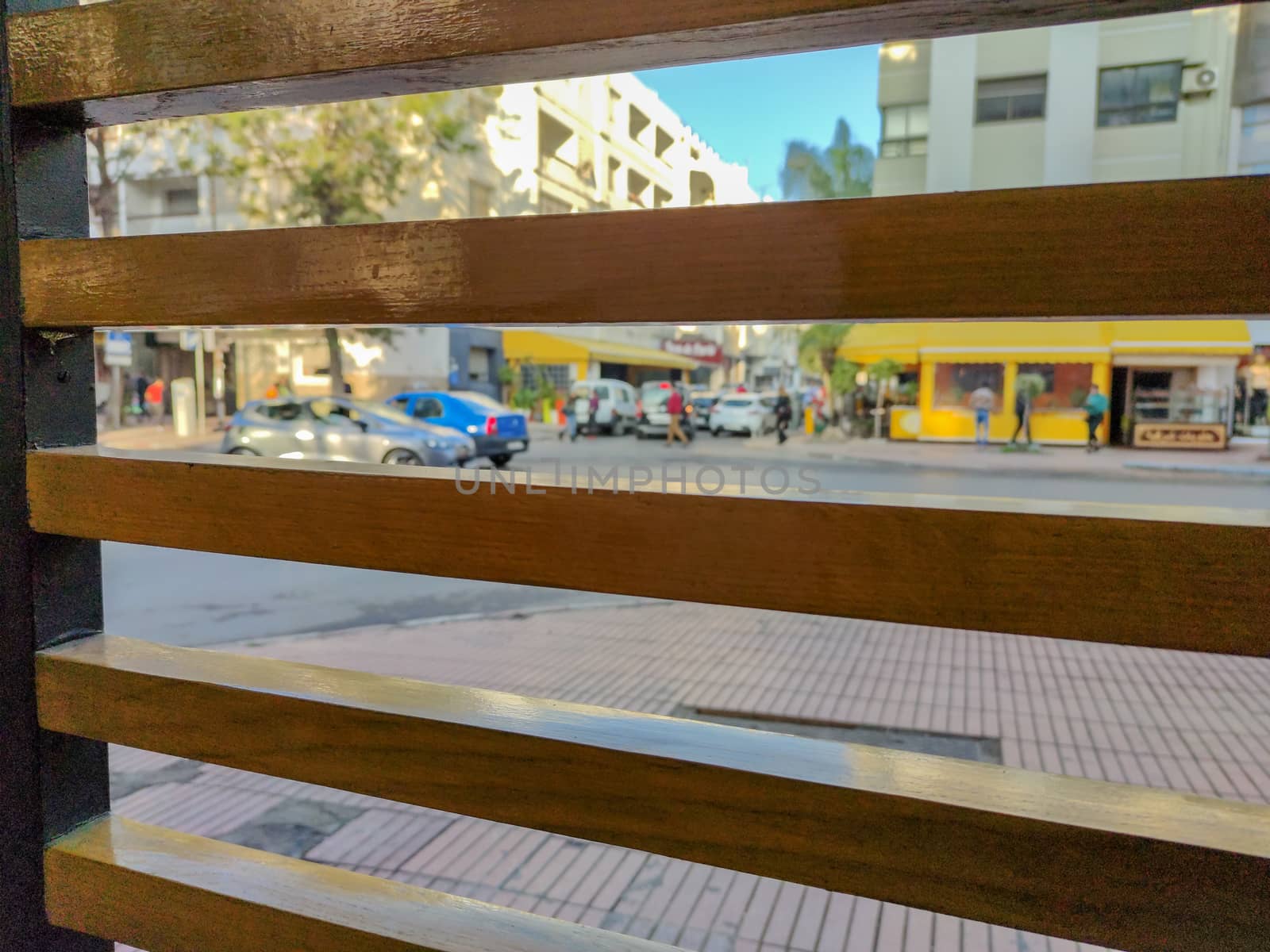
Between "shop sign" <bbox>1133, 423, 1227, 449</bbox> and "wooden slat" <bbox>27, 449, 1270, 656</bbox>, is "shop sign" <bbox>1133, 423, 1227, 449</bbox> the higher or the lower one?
the lower one

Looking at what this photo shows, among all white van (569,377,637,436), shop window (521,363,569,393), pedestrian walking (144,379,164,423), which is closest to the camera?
white van (569,377,637,436)

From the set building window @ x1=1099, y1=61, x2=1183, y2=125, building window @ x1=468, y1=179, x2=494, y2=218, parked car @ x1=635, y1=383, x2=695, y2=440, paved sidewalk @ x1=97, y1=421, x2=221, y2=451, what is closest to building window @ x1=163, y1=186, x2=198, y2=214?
paved sidewalk @ x1=97, y1=421, x2=221, y2=451

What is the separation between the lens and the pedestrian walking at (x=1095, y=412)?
66.0ft

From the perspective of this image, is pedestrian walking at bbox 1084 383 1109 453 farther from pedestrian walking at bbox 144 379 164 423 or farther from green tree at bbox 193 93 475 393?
pedestrian walking at bbox 144 379 164 423

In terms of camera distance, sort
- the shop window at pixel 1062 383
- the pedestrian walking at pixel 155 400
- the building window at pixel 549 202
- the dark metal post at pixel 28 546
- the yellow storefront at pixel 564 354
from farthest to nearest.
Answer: the yellow storefront at pixel 564 354
the building window at pixel 549 202
the pedestrian walking at pixel 155 400
the shop window at pixel 1062 383
the dark metal post at pixel 28 546

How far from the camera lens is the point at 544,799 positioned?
894 millimetres

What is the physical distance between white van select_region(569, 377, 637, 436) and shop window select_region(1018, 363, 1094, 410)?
9380mm

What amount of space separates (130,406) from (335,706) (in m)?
28.7

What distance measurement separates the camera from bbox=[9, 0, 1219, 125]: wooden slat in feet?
2.50

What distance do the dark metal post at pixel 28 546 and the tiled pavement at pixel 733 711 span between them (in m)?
1.70

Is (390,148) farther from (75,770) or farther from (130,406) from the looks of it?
(75,770)

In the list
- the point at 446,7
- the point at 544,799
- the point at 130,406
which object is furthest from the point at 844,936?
the point at 130,406

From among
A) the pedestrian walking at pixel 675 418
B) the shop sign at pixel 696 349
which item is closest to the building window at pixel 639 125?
the pedestrian walking at pixel 675 418

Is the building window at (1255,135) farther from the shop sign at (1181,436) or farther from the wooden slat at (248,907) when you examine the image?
the wooden slat at (248,907)
